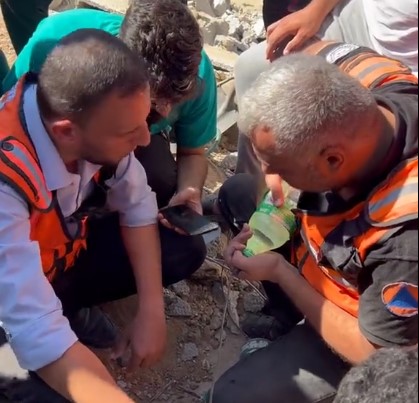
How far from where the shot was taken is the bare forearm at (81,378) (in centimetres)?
216

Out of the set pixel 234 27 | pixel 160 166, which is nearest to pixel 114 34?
pixel 160 166

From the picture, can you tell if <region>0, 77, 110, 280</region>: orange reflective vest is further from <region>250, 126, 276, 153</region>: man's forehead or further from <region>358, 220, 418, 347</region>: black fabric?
<region>358, 220, 418, 347</region>: black fabric

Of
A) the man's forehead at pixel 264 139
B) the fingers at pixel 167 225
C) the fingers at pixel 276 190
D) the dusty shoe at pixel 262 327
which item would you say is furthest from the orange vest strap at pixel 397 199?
the dusty shoe at pixel 262 327

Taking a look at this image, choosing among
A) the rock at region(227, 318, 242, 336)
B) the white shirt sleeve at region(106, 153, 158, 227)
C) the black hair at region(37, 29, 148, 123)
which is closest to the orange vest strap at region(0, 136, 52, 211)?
the black hair at region(37, 29, 148, 123)

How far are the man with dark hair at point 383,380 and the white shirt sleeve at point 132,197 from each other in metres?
1.14

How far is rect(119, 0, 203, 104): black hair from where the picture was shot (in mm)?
2627

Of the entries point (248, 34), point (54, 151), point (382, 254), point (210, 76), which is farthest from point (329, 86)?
point (248, 34)

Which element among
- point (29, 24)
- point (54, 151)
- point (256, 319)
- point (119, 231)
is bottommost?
point (256, 319)

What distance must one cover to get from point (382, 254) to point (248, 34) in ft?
12.1

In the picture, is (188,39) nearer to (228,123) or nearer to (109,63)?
(109,63)

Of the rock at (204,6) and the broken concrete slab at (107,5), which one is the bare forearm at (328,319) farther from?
the rock at (204,6)

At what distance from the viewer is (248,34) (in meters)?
5.60

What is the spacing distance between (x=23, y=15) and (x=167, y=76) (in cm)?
151

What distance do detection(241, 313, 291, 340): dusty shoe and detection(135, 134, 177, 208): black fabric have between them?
1.94ft
